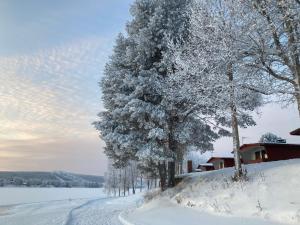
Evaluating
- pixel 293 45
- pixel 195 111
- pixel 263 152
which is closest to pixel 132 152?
pixel 195 111

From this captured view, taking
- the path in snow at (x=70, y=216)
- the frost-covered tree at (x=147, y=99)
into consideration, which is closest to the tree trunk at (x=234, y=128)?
the frost-covered tree at (x=147, y=99)

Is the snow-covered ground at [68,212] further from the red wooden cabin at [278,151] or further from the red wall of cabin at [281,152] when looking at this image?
the red wall of cabin at [281,152]

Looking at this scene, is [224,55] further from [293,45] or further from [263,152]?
[263,152]

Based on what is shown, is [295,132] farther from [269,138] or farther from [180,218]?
[180,218]

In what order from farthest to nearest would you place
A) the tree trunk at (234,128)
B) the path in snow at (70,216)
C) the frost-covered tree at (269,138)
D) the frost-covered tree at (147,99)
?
the frost-covered tree at (269,138)
the frost-covered tree at (147,99)
the path in snow at (70,216)
the tree trunk at (234,128)

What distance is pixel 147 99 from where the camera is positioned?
23.6 m

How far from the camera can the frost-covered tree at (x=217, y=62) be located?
15.4 meters

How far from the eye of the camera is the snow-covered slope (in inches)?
525

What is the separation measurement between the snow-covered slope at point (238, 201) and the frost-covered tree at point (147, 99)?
11.3 ft

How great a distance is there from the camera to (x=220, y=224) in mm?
13297

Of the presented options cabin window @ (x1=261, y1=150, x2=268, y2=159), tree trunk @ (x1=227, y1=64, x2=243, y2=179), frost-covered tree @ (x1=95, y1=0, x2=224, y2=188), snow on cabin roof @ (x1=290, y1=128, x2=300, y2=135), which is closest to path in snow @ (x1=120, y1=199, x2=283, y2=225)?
tree trunk @ (x1=227, y1=64, x2=243, y2=179)

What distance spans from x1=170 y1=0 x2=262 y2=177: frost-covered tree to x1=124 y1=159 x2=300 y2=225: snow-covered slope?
1567 mm

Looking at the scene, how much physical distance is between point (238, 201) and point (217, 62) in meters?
5.97

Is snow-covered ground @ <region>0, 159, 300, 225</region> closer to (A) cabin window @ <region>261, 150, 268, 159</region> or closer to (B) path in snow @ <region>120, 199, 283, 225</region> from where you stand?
(B) path in snow @ <region>120, 199, 283, 225</region>
